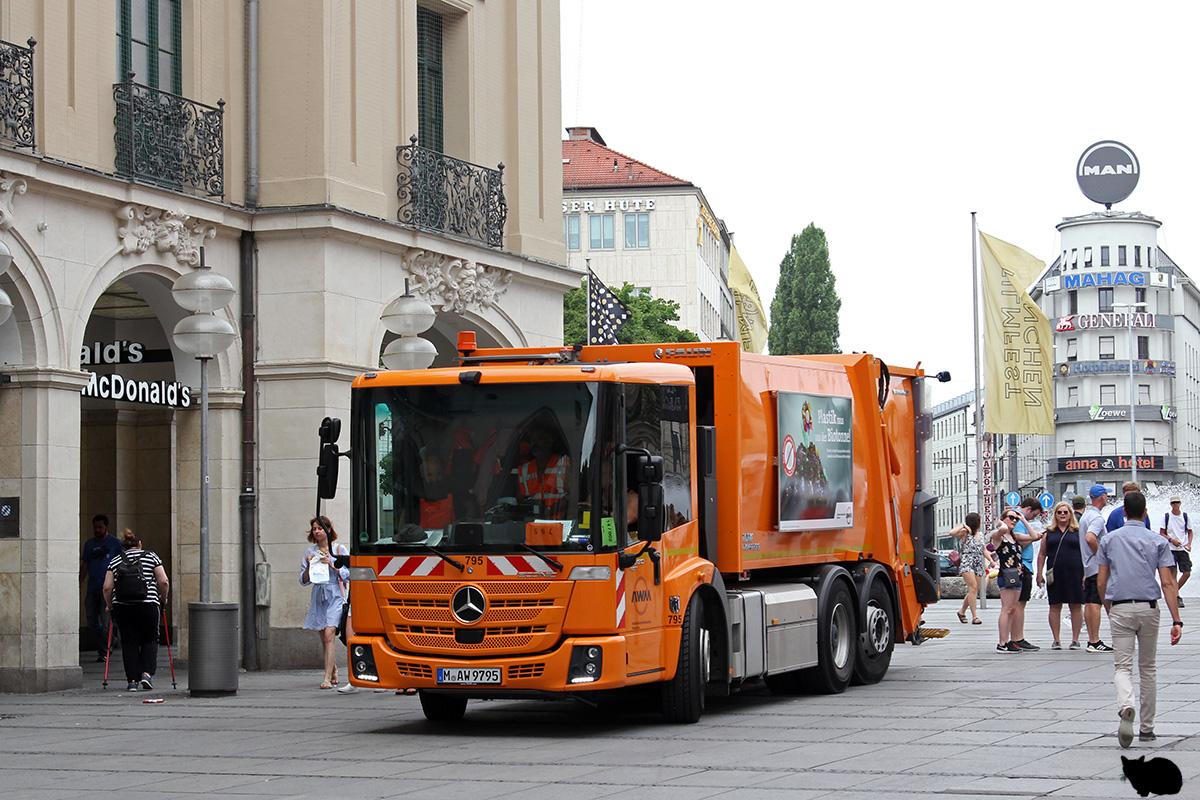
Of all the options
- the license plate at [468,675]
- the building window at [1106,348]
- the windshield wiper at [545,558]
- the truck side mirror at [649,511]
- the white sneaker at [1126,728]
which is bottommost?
the white sneaker at [1126,728]

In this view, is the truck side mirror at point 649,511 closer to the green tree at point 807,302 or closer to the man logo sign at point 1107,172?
the green tree at point 807,302

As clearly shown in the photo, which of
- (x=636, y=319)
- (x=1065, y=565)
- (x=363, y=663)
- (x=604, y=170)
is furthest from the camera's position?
(x=604, y=170)

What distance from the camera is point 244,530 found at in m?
20.6

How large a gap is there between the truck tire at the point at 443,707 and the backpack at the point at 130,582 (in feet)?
15.8

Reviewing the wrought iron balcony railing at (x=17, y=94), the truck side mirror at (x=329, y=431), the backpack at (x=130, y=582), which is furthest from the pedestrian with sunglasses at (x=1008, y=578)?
the wrought iron balcony railing at (x=17, y=94)

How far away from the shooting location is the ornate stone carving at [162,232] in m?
18.8

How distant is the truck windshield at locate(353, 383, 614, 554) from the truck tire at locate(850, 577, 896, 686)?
16.2ft

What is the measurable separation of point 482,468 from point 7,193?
6946 millimetres

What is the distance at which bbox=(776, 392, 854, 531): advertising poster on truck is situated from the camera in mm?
→ 15508

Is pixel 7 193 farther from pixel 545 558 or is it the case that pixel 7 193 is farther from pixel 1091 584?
pixel 1091 584

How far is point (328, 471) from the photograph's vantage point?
44.8ft

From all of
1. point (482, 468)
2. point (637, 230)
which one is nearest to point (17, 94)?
point (482, 468)

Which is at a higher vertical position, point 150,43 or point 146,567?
point 150,43

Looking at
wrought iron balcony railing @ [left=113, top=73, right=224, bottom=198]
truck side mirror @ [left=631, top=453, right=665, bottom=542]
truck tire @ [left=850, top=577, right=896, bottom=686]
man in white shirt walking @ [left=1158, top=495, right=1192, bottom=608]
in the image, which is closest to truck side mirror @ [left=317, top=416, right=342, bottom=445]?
truck side mirror @ [left=631, top=453, right=665, bottom=542]
